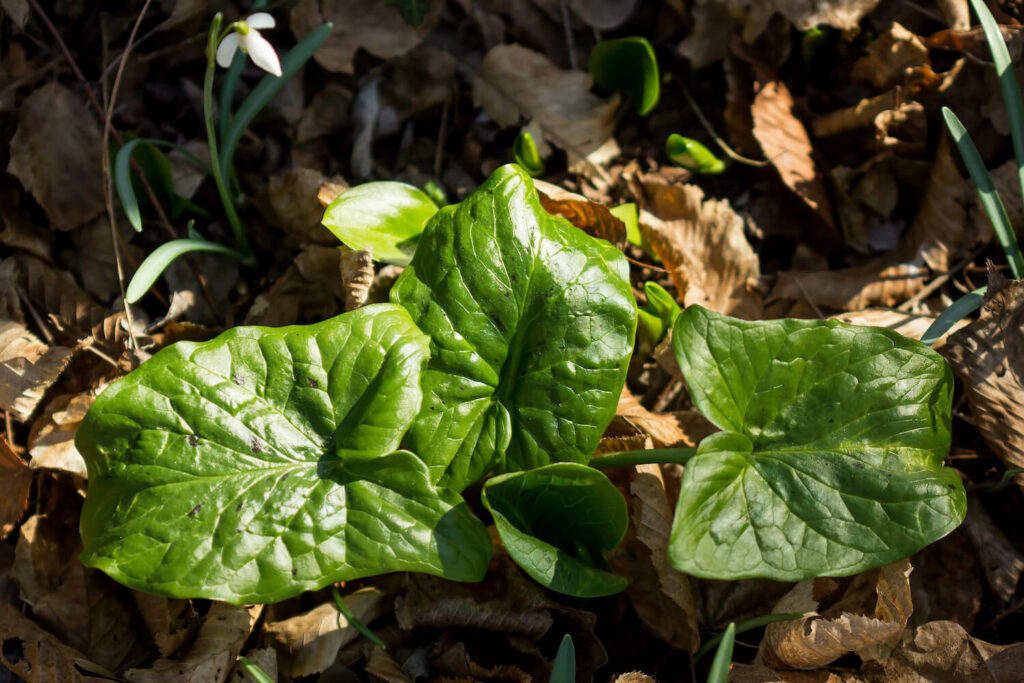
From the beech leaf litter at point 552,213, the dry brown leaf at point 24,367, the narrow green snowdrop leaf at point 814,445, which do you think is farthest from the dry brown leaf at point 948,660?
the dry brown leaf at point 24,367

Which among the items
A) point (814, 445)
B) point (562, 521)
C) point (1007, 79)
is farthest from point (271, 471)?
point (1007, 79)

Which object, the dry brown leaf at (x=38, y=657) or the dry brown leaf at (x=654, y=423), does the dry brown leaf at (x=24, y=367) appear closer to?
the dry brown leaf at (x=38, y=657)

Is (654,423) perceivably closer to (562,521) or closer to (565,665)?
(562,521)

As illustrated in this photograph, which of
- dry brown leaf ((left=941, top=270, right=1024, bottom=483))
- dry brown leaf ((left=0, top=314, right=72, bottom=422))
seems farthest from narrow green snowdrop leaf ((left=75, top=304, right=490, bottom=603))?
dry brown leaf ((left=941, top=270, right=1024, bottom=483))

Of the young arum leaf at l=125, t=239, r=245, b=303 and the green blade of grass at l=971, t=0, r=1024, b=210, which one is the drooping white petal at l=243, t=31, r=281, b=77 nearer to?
the young arum leaf at l=125, t=239, r=245, b=303

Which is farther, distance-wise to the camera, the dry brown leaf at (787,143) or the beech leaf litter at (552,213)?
the dry brown leaf at (787,143)

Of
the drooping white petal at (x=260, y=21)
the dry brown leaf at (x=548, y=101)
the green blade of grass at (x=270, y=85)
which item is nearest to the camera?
the drooping white petal at (x=260, y=21)
